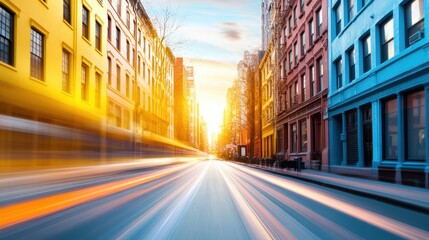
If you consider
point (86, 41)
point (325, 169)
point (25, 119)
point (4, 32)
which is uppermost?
point (86, 41)

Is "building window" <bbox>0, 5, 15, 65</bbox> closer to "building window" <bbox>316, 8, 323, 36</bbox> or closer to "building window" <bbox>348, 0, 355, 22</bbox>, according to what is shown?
"building window" <bbox>348, 0, 355, 22</bbox>

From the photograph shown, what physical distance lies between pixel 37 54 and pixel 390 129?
1543 cm

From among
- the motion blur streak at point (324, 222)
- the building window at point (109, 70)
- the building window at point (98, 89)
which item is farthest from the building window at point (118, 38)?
the motion blur streak at point (324, 222)

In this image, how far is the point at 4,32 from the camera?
53.7 feet

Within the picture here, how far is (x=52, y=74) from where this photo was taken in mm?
20750

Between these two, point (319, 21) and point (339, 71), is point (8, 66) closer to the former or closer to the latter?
point (339, 71)

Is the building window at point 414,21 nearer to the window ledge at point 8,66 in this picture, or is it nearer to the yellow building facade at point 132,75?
the yellow building facade at point 132,75

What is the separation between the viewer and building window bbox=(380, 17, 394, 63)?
714 inches

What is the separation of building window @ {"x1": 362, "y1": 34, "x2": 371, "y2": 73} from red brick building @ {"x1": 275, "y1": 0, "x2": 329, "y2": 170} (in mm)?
5928

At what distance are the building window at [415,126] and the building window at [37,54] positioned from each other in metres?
15.2

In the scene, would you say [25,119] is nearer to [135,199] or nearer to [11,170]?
[11,170]

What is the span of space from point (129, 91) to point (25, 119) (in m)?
29.6

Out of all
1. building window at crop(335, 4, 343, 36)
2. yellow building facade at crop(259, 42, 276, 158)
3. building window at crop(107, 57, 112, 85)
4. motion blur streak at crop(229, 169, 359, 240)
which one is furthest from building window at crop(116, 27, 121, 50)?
motion blur streak at crop(229, 169, 359, 240)

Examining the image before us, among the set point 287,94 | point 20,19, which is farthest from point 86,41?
point 287,94
